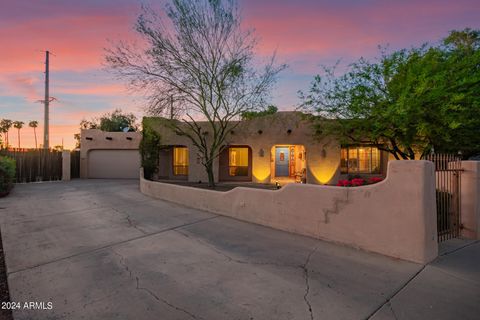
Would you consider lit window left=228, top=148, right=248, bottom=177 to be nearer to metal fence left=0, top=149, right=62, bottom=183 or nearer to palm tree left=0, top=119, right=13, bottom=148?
metal fence left=0, top=149, right=62, bottom=183

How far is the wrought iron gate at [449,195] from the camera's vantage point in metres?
5.27

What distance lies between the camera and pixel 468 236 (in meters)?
5.27

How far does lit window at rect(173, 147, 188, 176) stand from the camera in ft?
59.3

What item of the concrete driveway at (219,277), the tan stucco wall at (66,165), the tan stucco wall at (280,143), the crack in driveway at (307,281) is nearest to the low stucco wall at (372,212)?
the concrete driveway at (219,277)

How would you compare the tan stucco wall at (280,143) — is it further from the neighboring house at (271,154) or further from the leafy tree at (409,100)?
the leafy tree at (409,100)

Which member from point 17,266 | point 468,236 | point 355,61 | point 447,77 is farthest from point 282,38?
point 17,266

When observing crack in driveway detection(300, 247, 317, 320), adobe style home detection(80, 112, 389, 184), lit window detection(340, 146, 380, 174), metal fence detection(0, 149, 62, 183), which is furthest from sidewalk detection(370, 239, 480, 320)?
A: metal fence detection(0, 149, 62, 183)

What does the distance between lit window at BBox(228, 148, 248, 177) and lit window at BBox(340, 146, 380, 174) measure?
669 cm

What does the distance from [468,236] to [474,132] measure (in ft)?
21.6

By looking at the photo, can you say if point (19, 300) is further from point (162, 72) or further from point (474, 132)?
point (474, 132)

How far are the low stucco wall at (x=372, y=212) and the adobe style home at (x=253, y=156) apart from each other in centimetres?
813

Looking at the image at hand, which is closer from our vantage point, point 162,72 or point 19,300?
point 19,300

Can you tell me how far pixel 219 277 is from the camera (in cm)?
348

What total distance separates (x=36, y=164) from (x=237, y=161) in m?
15.3
